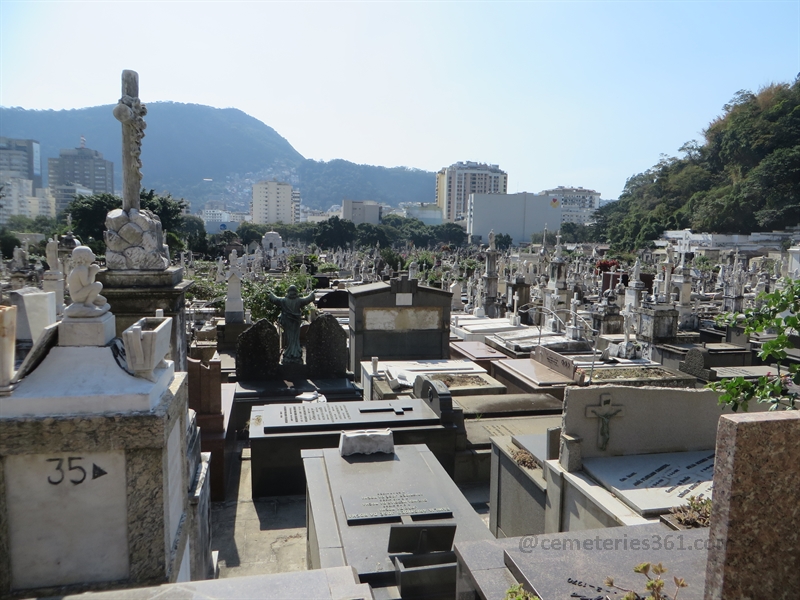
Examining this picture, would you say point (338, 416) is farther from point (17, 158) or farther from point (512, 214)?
point (17, 158)

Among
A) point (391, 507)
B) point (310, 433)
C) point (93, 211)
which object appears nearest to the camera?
point (391, 507)

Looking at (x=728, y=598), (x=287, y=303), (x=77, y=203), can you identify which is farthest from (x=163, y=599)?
(x=77, y=203)

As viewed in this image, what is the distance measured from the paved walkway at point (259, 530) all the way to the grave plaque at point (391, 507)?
53.1 inches

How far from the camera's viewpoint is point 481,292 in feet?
78.3

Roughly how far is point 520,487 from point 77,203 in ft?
171

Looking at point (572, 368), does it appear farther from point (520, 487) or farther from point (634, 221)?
point (634, 221)

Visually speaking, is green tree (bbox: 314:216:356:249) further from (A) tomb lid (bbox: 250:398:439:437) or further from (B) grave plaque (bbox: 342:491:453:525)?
(B) grave plaque (bbox: 342:491:453:525)

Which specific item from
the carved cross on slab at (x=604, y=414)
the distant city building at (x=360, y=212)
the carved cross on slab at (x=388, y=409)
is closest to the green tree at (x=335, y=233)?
the distant city building at (x=360, y=212)

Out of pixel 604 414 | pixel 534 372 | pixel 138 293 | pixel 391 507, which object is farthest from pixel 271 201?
pixel 391 507

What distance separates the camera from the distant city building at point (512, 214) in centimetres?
13112

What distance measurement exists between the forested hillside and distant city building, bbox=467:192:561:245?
4468 cm

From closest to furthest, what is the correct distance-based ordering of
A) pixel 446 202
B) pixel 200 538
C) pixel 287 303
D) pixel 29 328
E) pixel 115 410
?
pixel 115 410 < pixel 200 538 < pixel 29 328 < pixel 287 303 < pixel 446 202

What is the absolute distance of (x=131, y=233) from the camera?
221 inches

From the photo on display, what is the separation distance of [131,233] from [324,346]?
572 centimetres
